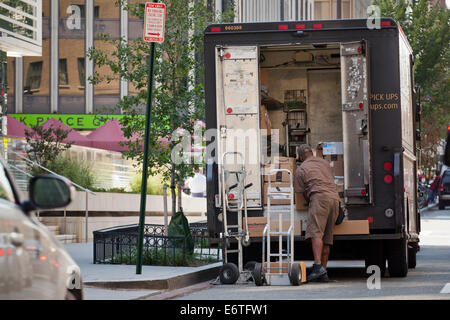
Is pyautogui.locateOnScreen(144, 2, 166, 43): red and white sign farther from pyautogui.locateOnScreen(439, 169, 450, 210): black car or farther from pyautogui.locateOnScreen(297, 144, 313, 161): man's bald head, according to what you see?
pyautogui.locateOnScreen(439, 169, 450, 210): black car

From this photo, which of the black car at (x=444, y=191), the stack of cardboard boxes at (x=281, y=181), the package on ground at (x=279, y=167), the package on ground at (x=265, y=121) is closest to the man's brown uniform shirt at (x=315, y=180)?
the stack of cardboard boxes at (x=281, y=181)

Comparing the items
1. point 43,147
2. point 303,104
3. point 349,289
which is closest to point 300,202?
point 349,289

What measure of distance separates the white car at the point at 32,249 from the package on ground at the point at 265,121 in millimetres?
9802

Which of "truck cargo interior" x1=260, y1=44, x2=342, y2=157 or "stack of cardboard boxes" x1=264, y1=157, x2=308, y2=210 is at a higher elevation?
"truck cargo interior" x1=260, y1=44, x2=342, y2=157

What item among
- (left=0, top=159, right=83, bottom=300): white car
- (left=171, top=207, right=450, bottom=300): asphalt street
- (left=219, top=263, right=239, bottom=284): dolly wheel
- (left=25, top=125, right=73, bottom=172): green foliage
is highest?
(left=25, top=125, right=73, bottom=172): green foliage

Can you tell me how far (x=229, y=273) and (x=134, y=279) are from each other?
127cm

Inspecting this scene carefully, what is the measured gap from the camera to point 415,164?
15469 millimetres

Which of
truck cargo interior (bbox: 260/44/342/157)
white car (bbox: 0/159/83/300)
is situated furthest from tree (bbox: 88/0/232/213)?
white car (bbox: 0/159/83/300)

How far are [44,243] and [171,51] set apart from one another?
1274 cm

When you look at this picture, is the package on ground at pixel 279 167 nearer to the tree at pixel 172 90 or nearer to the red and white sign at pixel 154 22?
the red and white sign at pixel 154 22

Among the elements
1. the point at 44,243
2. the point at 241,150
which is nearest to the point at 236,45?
the point at 241,150

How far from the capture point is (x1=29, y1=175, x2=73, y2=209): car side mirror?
15.9ft
